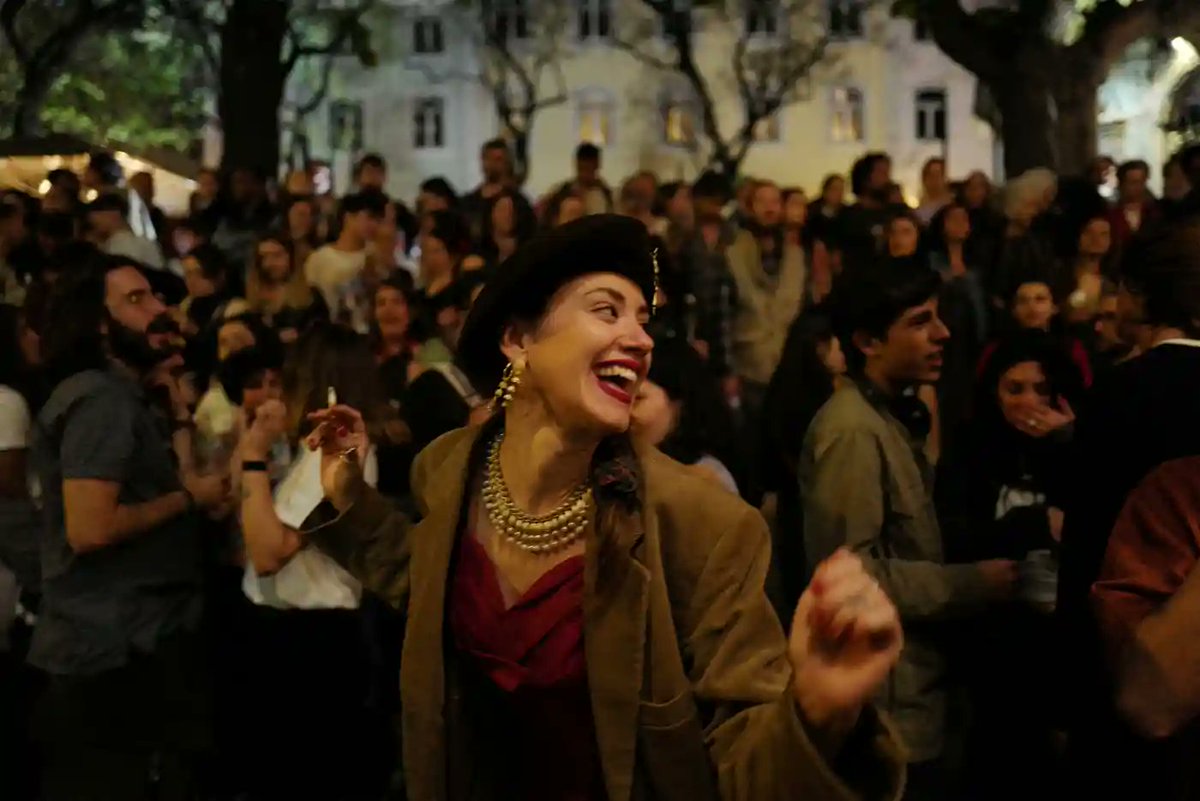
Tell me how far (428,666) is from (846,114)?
53.4 m

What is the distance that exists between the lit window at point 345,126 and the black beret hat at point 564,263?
180 ft

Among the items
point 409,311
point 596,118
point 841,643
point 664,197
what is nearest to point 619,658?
point 841,643

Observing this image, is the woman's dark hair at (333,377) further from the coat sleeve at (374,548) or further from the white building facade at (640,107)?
the white building facade at (640,107)

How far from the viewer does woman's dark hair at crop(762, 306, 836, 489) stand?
613cm

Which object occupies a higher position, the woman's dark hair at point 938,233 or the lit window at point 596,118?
the lit window at point 596,118

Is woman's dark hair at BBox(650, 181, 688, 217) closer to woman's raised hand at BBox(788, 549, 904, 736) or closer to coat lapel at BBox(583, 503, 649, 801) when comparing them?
coat lapel at BBox(583, 503, 649, 801)

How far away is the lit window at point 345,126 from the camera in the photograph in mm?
56594

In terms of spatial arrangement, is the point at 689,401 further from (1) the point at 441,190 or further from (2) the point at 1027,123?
(2) the point at 1027,123

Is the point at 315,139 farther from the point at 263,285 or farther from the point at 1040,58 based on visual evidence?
the point at 263,285

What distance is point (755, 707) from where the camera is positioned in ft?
8.22

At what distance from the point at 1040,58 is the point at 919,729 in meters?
11.9

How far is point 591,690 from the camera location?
102 inches

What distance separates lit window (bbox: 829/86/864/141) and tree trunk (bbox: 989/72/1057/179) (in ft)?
131

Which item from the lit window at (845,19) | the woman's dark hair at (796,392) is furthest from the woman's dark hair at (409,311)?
the lit window at (845,19)
